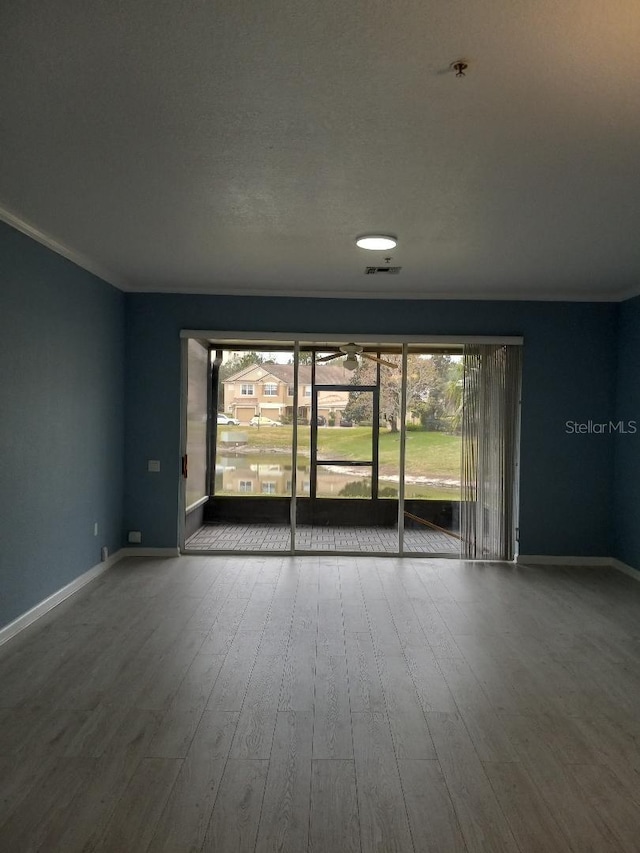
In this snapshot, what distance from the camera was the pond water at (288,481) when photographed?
21.7 feet

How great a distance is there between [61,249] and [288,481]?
3.08 meters

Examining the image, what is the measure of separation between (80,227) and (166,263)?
1.06m

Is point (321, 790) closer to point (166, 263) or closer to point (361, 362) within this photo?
point (166, 263)

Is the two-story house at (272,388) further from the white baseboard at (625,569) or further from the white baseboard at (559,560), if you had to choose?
the white baseboard at (625,569)

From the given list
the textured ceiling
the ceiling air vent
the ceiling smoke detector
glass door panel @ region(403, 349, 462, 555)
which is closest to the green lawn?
glass door panel @ region(403, 349, 462, 555)

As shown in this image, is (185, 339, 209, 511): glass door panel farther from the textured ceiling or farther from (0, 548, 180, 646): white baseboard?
the textured ceiling

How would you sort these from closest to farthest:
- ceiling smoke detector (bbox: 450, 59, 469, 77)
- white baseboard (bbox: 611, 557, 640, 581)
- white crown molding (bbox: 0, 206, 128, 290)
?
ceiling smoke detector (bbox: 450, 59, 469, 77)
white crown molding (bbox: 0, 206, 128, 290)
white baseboard (bbox: 611, 557, 640, 581)

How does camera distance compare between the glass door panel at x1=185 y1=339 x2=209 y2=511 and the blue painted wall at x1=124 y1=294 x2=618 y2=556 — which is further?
the glass door panel at x1=185 y1=339 x2=209 y2=511

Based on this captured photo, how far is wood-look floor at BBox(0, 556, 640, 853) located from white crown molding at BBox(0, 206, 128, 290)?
2.55 m

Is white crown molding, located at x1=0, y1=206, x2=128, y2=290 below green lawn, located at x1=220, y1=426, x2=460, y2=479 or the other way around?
the other way around

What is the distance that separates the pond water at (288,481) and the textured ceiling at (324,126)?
96.8 inches

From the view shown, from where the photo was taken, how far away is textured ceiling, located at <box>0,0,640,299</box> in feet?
6.46

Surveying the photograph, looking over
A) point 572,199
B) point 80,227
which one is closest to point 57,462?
point 80,227

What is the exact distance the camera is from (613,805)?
2479mm
